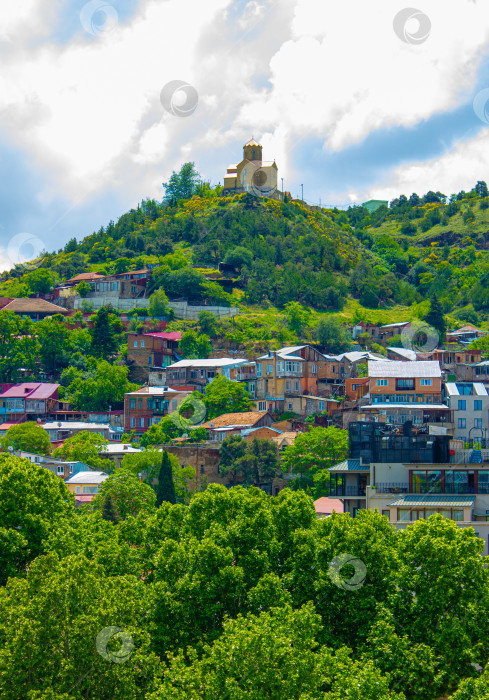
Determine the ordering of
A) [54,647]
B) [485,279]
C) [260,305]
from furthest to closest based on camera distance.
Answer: [485,279]
[260,305]
[54,647]

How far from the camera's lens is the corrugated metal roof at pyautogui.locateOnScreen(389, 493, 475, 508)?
4331cm

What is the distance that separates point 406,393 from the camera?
80.6 metres

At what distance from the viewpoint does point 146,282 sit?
128000mm

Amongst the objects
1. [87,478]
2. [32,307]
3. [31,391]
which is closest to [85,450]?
[87,478]

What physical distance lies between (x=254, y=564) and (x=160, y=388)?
6312 centimetres

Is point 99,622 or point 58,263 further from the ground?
point 58,263

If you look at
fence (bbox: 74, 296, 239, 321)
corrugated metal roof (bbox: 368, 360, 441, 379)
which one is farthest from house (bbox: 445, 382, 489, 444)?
fence (bbox: 74, 296, 239, 321)

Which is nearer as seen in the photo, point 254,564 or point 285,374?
point 254,564

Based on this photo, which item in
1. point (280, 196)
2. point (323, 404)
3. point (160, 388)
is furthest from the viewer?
point (280, 196)

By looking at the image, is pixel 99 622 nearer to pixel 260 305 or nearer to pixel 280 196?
pixel 260 305

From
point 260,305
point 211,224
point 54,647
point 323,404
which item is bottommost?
point 54,647

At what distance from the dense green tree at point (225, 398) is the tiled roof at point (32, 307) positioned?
1371 inches

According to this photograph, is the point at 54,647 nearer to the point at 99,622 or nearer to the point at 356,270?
the point at 99,622

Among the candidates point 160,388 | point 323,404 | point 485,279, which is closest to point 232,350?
point 160,388
